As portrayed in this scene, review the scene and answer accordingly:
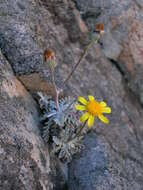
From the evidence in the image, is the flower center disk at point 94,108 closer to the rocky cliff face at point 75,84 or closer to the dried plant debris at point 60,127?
the dried plant debris at point 60,127

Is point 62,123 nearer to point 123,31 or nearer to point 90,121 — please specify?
point 90,121

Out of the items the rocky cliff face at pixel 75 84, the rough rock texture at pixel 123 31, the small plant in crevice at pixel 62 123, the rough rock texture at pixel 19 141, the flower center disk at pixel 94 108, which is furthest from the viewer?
the rough rock texture at pixel 123 31

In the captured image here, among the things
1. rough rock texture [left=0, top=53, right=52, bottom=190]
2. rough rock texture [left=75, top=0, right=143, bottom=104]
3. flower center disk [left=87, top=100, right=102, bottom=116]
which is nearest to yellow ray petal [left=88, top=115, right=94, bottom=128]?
flower center disk [left=87, top=100, right=102, bottom=116]

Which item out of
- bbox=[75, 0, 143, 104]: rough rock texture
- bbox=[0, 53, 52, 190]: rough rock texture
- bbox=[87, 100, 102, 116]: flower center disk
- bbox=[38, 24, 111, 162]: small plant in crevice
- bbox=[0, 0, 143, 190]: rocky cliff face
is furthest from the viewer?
bbox=[75, 0, 143, 104]: rough rock texture

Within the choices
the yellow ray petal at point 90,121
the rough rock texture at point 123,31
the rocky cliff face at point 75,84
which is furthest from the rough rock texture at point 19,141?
the rough rock texture at point 123,31

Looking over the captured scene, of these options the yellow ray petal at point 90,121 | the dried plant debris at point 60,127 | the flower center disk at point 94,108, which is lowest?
the dried plant debris at point 60,127

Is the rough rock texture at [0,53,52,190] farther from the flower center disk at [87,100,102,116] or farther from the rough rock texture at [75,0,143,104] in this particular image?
the rough rock texture at [75,0,143,104]

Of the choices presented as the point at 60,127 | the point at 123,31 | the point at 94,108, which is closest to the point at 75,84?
the point at 60,127
